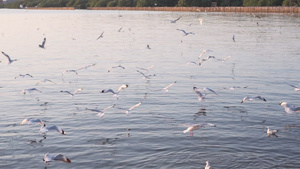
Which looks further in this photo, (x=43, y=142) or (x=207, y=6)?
(x=207, y=6)

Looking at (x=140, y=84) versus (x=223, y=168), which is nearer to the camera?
(x=223, y=168)

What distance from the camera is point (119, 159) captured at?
1360 cm

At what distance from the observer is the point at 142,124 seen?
57.0 ft

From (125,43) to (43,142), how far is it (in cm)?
3530

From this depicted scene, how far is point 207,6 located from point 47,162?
597 ft

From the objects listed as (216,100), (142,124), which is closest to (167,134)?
(142,124)

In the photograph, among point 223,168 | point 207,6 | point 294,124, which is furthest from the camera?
point 207,6

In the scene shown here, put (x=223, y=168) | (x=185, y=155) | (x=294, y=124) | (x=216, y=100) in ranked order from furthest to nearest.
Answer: (x=216, y=100)
(x=294, y=124)
(x=185, y=155)
(x=223, y=168)

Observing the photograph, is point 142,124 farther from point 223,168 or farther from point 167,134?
point 223,168

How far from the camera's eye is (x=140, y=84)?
25.5 m

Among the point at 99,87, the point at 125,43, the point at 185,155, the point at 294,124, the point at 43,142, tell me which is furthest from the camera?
the point at 125,43

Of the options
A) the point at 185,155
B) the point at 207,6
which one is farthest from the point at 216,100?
the point at 207,6

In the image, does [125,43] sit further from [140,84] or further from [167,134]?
[167,134]

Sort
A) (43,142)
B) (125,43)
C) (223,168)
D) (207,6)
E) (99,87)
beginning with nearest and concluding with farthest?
(223,168), (43,142), (99,87), (125,43), (207,6)
